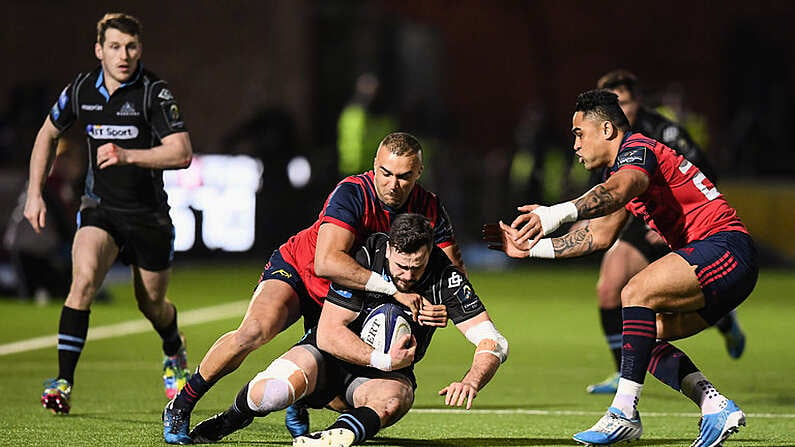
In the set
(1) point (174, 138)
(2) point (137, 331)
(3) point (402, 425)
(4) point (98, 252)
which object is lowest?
(2) point (137, 331)

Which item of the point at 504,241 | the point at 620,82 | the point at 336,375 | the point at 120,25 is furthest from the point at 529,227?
the point at 620,82

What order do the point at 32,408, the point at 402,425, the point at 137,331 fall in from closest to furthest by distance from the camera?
the point at 402,425 → the point at 32,408 → the point at 137,331

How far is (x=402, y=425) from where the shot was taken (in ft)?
28.8

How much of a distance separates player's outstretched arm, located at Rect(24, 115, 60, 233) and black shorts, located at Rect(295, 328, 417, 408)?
2.39 metres

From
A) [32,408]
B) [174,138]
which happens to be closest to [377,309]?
[174,138]

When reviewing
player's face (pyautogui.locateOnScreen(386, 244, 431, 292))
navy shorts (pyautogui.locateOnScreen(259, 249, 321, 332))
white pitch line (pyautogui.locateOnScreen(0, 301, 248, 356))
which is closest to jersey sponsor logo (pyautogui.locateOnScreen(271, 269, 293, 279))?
navy shorts (pyautogui.locateOnScreen(259, 249, 321, 332))

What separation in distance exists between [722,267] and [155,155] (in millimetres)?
3477

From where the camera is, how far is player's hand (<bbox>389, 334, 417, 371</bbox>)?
751cm

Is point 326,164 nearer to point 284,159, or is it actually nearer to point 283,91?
point 284,159

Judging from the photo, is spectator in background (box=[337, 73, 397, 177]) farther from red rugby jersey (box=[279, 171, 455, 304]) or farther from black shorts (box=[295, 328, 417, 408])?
black shorts (box=[295, 328, 417, 408])

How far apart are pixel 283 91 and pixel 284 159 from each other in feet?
17.0

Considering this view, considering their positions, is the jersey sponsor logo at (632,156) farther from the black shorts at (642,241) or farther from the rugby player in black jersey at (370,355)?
the black shorts at (642,241)

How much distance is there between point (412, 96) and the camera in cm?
2770

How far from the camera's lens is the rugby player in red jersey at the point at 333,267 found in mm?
7645
